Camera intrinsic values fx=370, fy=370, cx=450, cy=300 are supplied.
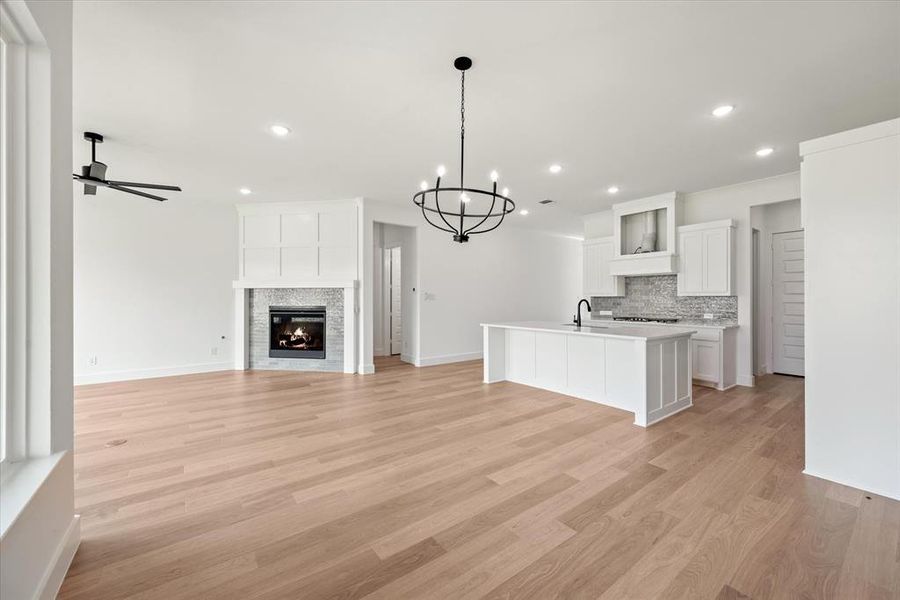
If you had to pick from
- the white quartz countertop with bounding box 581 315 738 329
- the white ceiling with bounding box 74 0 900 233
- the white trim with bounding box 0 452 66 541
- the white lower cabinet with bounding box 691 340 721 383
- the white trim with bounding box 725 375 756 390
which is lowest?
the white trim with bounding box 725 375 756 390

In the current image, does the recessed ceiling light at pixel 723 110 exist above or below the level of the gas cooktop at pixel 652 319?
above

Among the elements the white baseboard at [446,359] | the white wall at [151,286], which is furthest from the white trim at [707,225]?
the white wall at [151,286]

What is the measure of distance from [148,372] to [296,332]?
80.7 inches

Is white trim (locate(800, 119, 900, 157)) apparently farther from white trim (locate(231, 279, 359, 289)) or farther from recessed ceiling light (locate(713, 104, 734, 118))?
white trim (locate(231, 279, 359, 289))

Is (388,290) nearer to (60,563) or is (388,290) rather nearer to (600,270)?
(600,270)

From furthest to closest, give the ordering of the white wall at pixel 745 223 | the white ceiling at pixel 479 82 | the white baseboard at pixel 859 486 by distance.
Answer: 1. the white wall at pixel 745 223
2. the white baseboard at pixel 859 486
3. the white ceiling at pixel 479 82

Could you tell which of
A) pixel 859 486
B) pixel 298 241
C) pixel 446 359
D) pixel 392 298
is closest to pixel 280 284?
pixel 298 241

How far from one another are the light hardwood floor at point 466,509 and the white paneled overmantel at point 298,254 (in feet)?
7.54

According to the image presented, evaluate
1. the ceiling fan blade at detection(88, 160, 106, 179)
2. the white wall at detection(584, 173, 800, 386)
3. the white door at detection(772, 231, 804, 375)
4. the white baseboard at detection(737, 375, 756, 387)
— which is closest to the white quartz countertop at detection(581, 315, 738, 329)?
the white wall at detection(584, 173, 800, 386)

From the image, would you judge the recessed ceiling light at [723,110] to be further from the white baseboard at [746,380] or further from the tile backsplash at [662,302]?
the white baseboard at [746,380]

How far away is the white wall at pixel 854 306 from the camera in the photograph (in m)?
2.19

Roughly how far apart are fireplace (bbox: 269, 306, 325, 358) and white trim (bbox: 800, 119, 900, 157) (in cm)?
579

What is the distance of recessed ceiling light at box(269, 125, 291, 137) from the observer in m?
3.26

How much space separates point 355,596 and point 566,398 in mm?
3265
